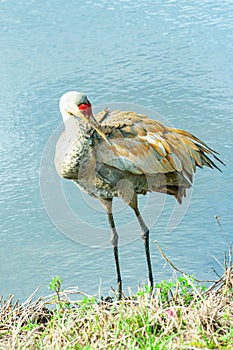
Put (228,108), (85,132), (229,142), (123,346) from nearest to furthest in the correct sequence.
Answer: (123,346) < (85,132) < (229,142) < (228,108)

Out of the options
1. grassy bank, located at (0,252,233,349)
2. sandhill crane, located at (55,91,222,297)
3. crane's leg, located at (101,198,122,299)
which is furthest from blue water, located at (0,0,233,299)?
grassy bank, located at (0,252,233,349)

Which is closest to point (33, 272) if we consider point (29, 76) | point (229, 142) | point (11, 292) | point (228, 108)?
point (11, 292)

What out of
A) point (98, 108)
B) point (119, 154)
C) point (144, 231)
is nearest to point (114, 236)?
point (144, 231)

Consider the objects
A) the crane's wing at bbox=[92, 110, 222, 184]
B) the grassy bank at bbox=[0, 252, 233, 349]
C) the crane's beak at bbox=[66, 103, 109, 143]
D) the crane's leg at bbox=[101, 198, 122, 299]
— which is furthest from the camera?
the crane's leg at bbox=[101, 198, 122, 299]

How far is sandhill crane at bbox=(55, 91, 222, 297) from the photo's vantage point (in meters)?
3.77

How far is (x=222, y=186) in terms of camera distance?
4797 millimetres

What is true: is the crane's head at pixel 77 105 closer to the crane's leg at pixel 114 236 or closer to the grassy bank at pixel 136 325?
the crane's leg at pixel 114 236

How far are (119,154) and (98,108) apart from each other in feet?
5.22

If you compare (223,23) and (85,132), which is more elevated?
(223,23)

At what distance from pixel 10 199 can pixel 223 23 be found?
134 inches

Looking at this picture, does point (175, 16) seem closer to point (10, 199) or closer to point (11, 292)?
point (10, 199)

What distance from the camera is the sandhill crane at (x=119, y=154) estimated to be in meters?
3.77

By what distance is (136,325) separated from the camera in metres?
2.93

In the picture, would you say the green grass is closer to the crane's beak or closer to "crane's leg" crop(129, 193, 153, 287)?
"crane's leg" crop(129, 193, 153, 287)
